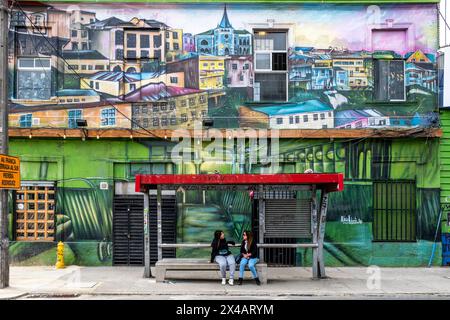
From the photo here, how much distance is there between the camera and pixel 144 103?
1600 cm

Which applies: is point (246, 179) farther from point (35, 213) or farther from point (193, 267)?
point (35, 213)

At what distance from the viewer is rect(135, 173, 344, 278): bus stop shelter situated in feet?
40.7

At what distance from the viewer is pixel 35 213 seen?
15.8m

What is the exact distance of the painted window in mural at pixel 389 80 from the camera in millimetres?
16219

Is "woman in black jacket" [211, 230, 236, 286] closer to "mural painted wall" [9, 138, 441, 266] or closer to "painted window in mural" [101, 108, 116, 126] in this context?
"mural painted wall" [9, 138, 441, 266]

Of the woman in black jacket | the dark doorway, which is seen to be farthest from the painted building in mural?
the woman in black jacket

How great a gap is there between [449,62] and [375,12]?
9.39 ft

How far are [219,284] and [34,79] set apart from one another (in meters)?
9.13

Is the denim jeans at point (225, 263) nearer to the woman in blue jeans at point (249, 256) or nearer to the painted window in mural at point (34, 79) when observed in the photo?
the woman in blue jeans at point (249, 256)

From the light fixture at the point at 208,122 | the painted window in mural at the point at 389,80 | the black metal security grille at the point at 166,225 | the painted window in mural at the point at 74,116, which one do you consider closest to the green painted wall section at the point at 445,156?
the painted window in mural at the point at 389,80

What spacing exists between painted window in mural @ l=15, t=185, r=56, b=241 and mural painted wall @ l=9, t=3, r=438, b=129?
2235 millimetres

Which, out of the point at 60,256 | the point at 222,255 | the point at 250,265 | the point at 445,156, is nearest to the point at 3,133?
the point at 60,256
